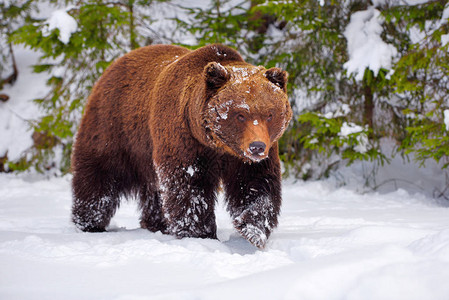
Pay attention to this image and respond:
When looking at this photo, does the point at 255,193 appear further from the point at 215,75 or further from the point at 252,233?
the point at 215,75

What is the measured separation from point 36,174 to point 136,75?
282 inches

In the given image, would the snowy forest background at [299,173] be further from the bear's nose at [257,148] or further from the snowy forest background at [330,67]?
the bear's nose at [257,148]

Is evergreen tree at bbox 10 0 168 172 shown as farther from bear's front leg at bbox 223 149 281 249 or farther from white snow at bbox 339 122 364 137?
bear's front leg at bbox 223 149 281 249

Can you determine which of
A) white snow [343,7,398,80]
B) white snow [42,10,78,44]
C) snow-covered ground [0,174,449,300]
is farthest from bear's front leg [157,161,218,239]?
white snow [42,10,78,44]

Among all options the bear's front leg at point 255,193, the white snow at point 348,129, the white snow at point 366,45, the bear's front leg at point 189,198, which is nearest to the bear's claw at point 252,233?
the bear's front leg at point 255,193

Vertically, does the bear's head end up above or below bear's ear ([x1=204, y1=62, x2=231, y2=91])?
below

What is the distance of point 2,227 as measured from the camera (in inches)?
184

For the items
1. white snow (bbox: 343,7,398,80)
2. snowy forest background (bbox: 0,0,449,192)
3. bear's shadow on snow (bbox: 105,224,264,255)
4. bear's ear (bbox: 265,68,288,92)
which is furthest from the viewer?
white snow (bbox: 343,7,398,80)

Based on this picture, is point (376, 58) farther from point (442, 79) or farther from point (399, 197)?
point (399, 197)

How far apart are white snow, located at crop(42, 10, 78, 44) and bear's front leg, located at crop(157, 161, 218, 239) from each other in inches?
230

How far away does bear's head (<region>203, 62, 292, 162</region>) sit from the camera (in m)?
3.40

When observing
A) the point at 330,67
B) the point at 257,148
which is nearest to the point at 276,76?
the point at 257,148

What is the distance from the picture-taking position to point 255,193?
12.8ft

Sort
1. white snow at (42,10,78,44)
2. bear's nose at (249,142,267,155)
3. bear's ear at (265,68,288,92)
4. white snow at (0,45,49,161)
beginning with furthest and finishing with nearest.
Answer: white snow at (0,45,49,161), white snow at (42,10,78,44), bear's ear at (265,68,288,92), bear's nose at (249,142,267,155)
